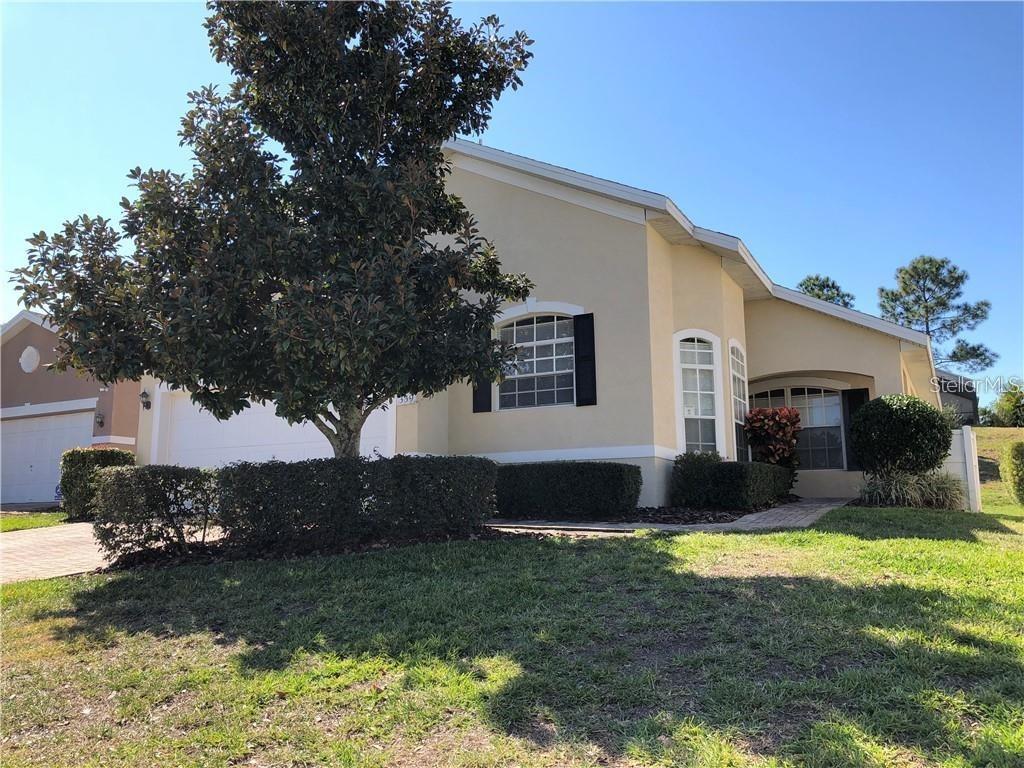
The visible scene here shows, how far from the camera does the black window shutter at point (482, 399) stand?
12.8 meters

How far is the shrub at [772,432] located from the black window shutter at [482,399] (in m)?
5.15

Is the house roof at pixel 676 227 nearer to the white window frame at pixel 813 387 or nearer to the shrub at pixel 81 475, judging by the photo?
Answer: the white window frame at pixel 813 387

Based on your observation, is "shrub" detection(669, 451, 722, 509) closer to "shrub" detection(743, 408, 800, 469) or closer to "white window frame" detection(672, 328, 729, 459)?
"white window frame" detection(672, 328, 729, 459)

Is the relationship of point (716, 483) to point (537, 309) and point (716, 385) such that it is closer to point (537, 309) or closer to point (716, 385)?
point (716, 385)

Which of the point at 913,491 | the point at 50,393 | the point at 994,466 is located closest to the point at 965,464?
the point at 913,491

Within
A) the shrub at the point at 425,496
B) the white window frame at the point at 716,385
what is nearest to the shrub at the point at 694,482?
the white window frame at the point at 716,385

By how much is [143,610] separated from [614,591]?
3.93m

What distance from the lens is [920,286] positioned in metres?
35.6

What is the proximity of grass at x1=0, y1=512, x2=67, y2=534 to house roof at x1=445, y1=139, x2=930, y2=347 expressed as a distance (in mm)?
10036

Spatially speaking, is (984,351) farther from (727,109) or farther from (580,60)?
(580,60)

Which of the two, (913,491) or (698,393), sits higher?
(698,393)

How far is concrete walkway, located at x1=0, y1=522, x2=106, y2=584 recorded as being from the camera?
802 cm

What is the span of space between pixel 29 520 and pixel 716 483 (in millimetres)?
12157

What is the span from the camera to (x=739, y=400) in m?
14.1
